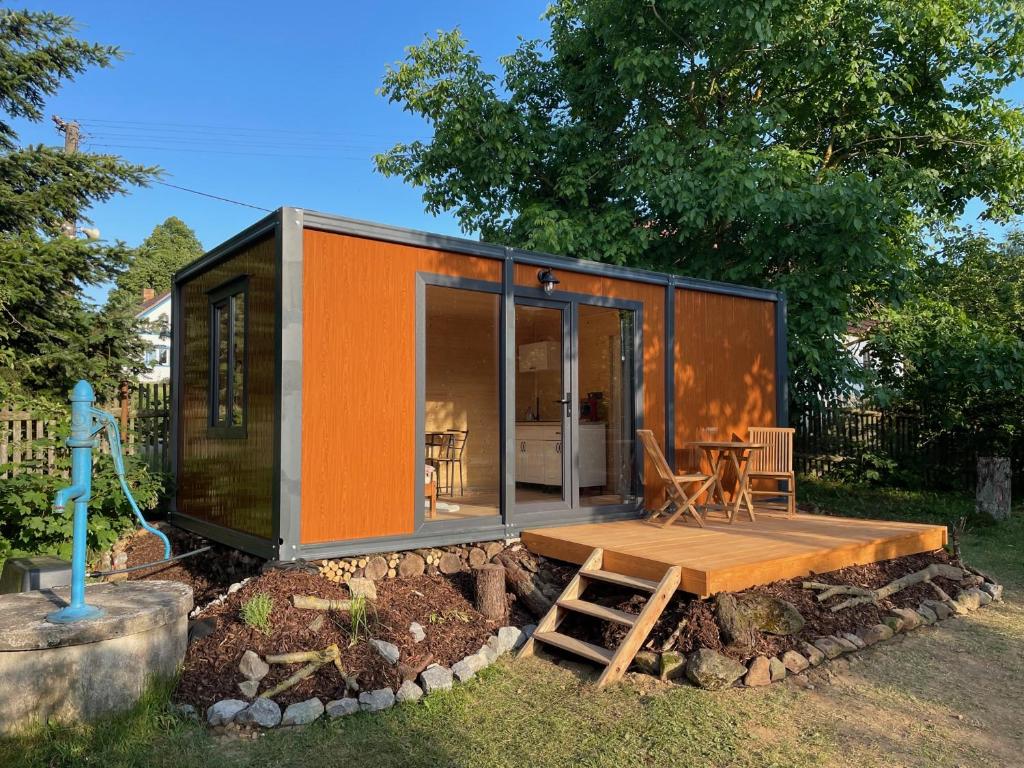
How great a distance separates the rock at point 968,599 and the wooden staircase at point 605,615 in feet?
8.77

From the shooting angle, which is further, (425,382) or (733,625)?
(425,382)

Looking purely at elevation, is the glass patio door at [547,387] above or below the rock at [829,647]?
above

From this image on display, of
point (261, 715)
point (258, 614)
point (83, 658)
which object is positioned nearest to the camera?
point (83, 658)

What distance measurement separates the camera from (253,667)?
384 cm

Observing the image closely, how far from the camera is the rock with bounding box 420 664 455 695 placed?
3.90 m

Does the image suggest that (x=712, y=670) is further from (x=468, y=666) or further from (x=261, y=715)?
(x=261, y=715)

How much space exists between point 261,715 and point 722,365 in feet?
18.5

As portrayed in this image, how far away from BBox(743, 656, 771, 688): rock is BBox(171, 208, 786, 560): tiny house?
2293 millimetres

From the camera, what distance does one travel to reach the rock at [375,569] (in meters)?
5.14

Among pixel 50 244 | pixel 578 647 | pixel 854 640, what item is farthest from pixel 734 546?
pixel 50 244

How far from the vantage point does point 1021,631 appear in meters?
5.09

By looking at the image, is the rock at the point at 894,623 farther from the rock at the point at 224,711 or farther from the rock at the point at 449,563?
the rock at the point at 224,711

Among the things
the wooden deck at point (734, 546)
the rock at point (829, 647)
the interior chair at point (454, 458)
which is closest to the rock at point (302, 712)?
the wooden deck at point (734, 546)

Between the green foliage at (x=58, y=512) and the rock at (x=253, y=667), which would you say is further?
the green foliage at (x=58, y=512)
